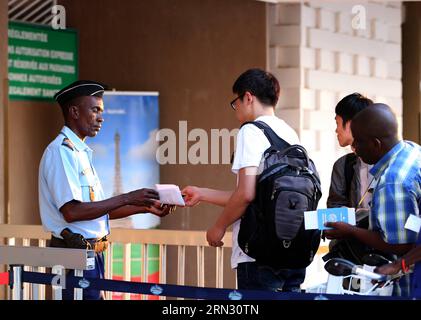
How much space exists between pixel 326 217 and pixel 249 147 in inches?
26.6

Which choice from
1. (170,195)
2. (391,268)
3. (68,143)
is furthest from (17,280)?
(391,268)

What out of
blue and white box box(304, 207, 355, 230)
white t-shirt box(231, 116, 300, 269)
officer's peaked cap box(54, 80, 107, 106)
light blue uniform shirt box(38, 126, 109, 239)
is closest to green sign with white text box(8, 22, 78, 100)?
officer's peaked cap box(54, 80, 107, 106)

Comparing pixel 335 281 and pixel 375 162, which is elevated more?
pixel 375 162

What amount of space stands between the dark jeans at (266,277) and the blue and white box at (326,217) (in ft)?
1.77

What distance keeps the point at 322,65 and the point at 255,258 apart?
5.13 m

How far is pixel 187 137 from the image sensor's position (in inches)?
389

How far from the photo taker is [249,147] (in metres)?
4.92

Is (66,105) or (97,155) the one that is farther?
(97,155)

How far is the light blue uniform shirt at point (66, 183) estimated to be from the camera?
501cm

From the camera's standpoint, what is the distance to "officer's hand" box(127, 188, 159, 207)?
507cm

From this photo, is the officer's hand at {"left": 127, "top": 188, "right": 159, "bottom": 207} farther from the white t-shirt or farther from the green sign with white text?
the green sign with white text

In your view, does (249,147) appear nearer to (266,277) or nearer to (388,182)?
(266,277)

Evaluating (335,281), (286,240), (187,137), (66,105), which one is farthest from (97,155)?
(335,281)
